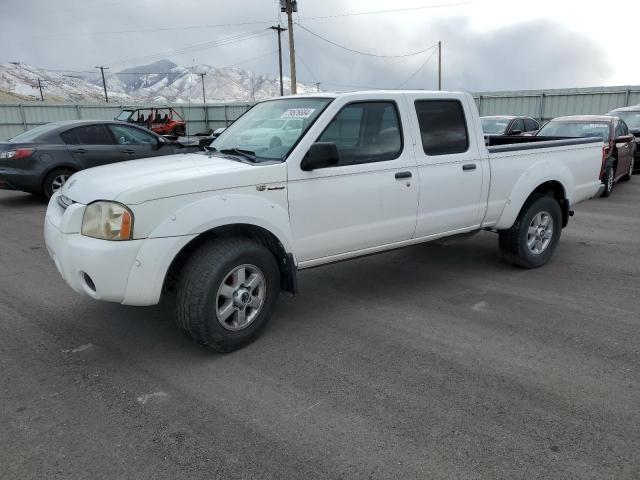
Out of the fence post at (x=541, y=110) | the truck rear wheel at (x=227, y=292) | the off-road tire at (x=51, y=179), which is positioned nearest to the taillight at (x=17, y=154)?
the off-road tire at (x=51, y=179)

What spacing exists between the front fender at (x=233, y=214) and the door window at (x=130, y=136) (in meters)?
7.46

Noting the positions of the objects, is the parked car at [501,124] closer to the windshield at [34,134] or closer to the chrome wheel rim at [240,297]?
the windshield at [34,134]

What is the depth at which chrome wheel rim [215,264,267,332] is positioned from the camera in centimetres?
366

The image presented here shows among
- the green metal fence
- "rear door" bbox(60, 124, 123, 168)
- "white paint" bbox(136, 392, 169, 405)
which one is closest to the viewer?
"white paint" bbox(136, 392, 169, 405)

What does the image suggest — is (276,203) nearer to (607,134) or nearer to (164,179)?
(164,179)

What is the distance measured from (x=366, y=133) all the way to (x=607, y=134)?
8056 mm

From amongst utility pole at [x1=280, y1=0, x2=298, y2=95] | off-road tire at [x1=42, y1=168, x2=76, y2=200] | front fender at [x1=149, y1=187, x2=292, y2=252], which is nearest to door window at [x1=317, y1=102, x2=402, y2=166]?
front fender at [x1=149, y1=187, x2=292, y2=252]

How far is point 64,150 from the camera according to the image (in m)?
9.68

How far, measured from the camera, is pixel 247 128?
4.72 meters

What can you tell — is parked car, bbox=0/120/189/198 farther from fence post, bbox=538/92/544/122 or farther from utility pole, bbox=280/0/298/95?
fence post, bbox=538/92/544/122

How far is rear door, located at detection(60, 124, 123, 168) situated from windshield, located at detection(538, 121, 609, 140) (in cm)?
861

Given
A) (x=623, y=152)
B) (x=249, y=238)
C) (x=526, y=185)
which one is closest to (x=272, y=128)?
(x=249, y=238)

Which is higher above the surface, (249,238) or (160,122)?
(160,122)

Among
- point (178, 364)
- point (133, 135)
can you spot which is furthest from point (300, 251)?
point (133, 135)
